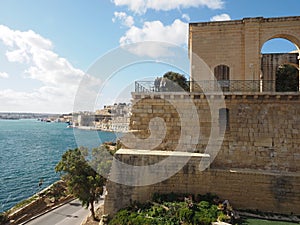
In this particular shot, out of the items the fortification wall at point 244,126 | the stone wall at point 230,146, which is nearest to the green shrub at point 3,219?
the stone wall at point 230,146

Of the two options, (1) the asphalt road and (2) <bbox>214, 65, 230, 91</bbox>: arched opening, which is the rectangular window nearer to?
(2) <bbox>214, 65, 230, 91</bbox>: arched opening

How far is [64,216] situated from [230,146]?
1237 cm

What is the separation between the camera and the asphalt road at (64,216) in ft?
44.7

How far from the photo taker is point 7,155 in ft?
127

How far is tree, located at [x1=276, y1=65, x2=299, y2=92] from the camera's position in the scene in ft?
47.6

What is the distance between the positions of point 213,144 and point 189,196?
2.57m

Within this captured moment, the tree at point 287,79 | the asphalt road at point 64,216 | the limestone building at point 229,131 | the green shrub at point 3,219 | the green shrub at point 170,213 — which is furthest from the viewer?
the tree at point 287,79

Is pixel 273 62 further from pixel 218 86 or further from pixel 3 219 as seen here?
pixel 3 219

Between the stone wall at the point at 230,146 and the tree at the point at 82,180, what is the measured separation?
11.6 feet

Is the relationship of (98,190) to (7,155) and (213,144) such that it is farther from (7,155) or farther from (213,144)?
(7,155)

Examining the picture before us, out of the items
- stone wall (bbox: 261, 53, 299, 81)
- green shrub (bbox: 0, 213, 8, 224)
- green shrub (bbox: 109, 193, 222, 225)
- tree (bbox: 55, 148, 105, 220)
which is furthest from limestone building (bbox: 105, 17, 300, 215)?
green shrub (bbox: 0, 213, 8, 224)

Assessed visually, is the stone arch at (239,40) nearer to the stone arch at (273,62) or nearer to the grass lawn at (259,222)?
the stone arch at (273,62)

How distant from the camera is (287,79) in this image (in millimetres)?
14922

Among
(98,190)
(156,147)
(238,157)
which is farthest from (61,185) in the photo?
(238,157)
